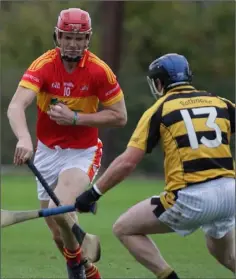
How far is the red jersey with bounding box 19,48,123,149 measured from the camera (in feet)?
27.1

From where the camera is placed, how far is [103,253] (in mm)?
11445

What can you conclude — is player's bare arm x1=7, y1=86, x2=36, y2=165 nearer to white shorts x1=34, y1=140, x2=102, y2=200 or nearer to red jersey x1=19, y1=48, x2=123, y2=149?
red jersey x1=19, y1=48, x2=123, y2=149

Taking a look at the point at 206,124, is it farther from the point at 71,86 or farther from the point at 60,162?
the point at 60,162

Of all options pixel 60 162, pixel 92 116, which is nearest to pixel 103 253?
pixel 60 162

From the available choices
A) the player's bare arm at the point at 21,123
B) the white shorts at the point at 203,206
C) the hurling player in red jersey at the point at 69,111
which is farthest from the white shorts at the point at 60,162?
the white shorts at the point at 203,206

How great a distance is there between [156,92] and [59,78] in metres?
1.48

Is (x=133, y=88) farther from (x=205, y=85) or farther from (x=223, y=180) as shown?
(x=223, y=180)

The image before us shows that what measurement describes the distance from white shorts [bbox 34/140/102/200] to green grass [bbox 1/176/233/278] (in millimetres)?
1217

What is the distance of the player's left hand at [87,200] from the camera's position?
22.8 ft

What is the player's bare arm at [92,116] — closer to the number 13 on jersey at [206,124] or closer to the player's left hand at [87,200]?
the player's left hand at [87,200]

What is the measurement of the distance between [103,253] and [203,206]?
16.1ft

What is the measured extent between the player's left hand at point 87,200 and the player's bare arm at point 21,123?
0.70 metres

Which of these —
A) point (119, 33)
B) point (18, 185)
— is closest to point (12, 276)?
point (18, 185)

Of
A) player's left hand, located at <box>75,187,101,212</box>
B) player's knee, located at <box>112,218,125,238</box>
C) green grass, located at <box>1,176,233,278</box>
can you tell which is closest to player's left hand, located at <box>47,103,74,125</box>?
player's left hand, located at <box>75,187,101,212</box>
